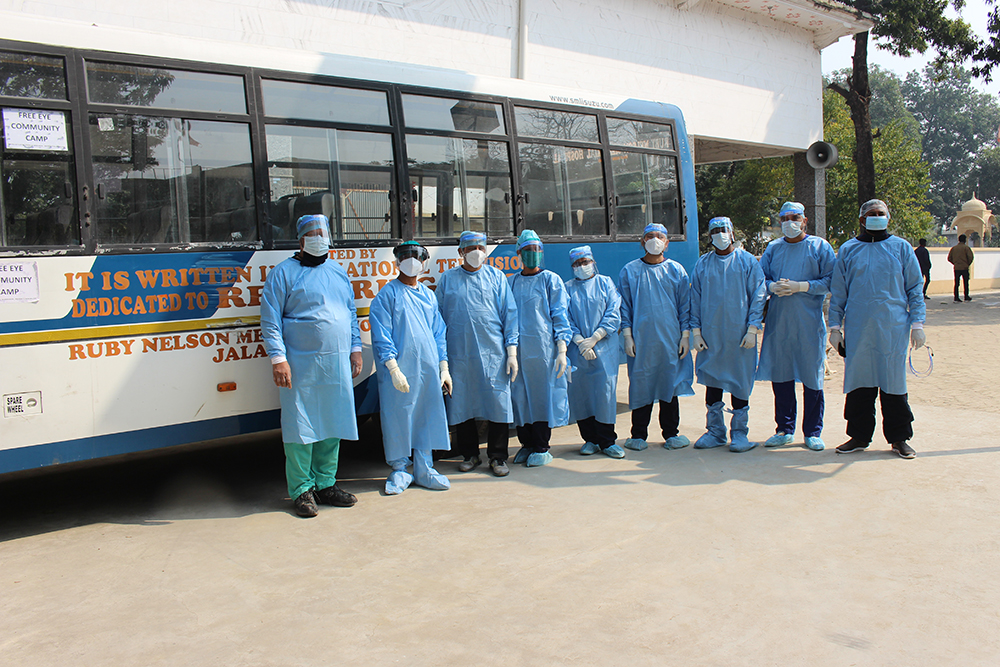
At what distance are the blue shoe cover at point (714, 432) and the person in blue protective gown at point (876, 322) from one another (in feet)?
3.15

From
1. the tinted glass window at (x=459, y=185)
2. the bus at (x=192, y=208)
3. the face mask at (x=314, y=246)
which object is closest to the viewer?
the bus at (x=192, y=208)

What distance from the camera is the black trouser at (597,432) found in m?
6.54

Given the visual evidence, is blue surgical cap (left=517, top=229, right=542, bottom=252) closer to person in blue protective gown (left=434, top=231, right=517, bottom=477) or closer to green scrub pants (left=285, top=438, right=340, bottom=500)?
person in blue protective gown (left=434, top=231, right=517, bottom=477)

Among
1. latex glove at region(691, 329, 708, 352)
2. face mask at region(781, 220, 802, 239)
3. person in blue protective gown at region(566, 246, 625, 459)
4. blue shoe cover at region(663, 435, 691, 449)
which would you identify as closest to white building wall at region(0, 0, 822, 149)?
person in blue protective gown at region(566, 246, 625, 459)

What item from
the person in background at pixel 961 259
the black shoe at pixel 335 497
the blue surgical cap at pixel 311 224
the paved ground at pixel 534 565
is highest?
the blue surgical cap at pixel 311 224

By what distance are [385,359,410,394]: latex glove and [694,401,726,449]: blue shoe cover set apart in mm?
2756

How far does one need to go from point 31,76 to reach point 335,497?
10.5 feet

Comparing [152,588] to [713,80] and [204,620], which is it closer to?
[204,620]

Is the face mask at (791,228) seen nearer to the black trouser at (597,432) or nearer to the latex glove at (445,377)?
the black trouser at (597,432)

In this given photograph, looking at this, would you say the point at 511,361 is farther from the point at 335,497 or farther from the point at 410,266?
the point at 335,497

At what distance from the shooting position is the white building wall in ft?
18.7

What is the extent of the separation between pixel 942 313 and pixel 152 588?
19.3 metres

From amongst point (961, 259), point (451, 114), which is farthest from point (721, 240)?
point (961, 259)

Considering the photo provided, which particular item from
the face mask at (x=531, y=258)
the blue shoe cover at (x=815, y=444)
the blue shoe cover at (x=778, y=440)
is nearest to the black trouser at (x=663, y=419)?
the blue shoe cover at (x=778, y=440)
